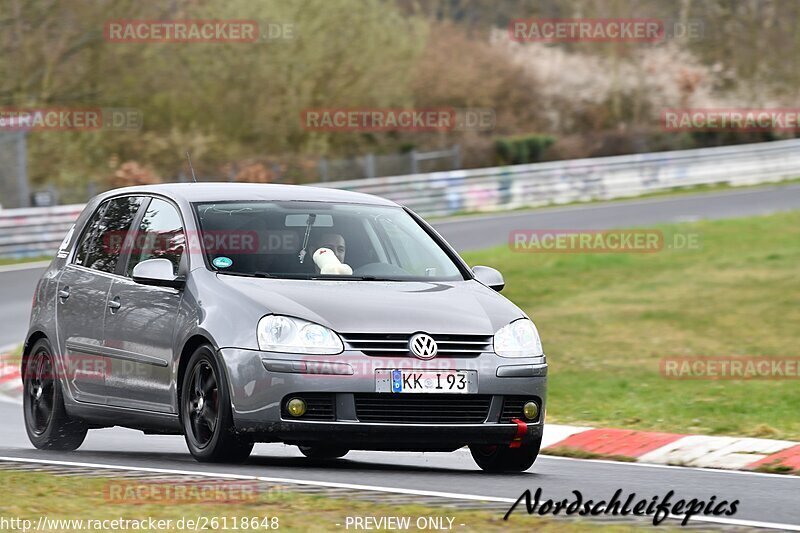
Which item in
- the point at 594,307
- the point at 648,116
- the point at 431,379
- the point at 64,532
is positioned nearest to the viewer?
the point at 64,532

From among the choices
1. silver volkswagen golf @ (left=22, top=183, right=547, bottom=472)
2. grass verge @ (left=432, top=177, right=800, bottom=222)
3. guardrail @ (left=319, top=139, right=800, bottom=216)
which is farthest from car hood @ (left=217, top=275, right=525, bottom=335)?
grass verge @ (left=432, top=177, right=800, bottom=222)

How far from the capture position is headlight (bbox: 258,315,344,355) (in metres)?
8.17

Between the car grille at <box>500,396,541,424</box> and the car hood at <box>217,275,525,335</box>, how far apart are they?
0.40 meters

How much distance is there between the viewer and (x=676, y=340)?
17.9 m

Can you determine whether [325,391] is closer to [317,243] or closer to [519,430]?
[519,430]

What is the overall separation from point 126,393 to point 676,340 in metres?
9.74

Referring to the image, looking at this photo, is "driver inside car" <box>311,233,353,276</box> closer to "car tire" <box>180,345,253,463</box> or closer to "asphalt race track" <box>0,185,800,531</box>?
"car tire" <box>180,345,253,463</box>

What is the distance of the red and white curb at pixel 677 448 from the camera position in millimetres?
9719

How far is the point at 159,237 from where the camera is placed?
9.51 m

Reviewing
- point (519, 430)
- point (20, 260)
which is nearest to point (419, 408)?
point (519, 430)

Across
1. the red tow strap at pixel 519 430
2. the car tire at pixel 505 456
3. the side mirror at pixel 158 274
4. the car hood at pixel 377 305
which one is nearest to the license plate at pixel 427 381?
the car hood at pixel 377 305

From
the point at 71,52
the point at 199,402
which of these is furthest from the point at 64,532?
the point at 71,52

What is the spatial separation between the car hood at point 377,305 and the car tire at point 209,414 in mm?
423

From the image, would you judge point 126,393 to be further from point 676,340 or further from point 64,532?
point 676,340
